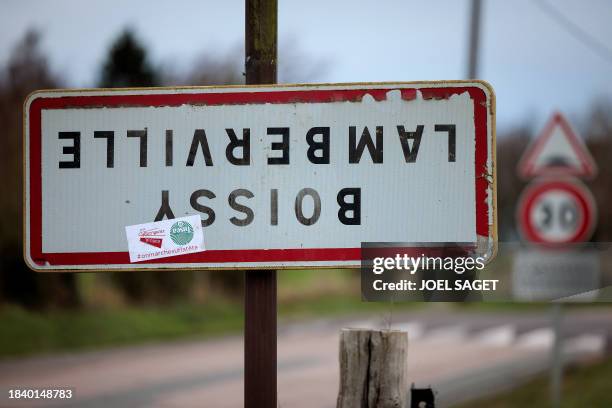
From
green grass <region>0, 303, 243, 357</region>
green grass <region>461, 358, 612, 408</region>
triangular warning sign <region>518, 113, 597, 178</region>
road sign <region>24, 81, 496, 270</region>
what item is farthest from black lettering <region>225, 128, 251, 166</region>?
green grass <region>0, 303, 243, 357</region>

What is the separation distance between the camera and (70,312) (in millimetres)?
16500

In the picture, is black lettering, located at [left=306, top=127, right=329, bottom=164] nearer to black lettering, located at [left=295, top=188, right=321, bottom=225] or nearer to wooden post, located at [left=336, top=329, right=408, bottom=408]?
black lettering, located at [left=295, top=188, right=321, bottom=225]

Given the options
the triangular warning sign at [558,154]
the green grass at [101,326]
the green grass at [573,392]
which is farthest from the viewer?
the green grass at [101,326]

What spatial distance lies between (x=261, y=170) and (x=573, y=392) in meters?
7.53

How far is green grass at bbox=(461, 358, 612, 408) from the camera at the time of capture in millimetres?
8531

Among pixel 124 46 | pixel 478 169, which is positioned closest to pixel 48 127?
pixel 478 169

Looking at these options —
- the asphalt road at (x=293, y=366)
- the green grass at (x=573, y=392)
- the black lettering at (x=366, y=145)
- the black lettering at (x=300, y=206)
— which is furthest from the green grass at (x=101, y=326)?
the black lettering at (x=366, y=145)

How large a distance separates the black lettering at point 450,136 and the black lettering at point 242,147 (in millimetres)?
665

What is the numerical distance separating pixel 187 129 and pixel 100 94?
13.7 inches

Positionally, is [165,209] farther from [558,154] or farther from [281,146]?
[558,154]

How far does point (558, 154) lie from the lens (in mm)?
7273

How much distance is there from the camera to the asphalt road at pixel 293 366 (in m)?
10.4

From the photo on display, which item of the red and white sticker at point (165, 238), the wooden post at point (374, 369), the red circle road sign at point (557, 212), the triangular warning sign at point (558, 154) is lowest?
the wooden post at point (374, 369)
